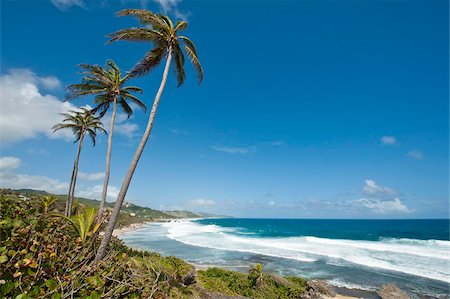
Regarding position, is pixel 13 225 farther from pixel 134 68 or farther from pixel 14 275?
pixel 134 68

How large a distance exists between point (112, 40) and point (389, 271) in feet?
97.5

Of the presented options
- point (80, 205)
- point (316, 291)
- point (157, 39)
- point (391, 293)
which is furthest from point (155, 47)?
point (80, 205)

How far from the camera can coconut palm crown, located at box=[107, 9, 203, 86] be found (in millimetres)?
10000

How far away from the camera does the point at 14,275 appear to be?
254 cm

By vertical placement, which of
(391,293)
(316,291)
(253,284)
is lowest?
(316,291)

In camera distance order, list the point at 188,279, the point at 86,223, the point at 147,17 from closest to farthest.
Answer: the point at 86,223
the point at 147,17
the point at 188,279

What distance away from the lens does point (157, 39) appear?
415 inches

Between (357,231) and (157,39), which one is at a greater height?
(157,39)

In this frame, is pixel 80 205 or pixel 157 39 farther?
pixel 80 205

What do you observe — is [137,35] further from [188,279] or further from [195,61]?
[188,279]

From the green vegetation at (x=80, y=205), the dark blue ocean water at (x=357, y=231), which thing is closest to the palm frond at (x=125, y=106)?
the green vegetation at (x=80, y=205)

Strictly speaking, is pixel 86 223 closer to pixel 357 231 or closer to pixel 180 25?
pixel 180 25

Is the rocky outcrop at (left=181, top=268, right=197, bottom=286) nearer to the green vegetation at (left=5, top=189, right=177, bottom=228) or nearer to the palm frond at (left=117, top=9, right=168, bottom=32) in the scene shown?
the green vegetation at (left=5, top=189, right=177, bottom=228)

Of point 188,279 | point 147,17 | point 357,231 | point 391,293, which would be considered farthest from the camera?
point 357,231
